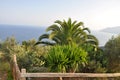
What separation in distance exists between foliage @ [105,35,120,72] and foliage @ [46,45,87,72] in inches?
97.3

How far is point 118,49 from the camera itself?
51.7ft

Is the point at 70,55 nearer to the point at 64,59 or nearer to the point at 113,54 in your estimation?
the point at 64,59

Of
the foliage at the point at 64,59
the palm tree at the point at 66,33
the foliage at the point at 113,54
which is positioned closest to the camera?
the foliage at the point at 64,59

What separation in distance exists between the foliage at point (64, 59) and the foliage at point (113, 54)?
2.47 meters

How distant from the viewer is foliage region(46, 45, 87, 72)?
12.5m

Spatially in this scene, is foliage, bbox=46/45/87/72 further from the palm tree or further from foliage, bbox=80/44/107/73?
the palm tree

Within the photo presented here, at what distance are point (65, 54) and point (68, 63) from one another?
0.44 meters

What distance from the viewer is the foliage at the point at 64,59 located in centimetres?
1248

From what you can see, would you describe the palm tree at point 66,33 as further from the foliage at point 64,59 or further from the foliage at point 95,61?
the foliage at point 64,59

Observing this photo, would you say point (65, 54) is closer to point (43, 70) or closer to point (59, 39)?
point (43, 70)

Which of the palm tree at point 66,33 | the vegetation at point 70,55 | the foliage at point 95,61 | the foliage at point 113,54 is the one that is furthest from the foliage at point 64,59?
the palm tree at point 66,33

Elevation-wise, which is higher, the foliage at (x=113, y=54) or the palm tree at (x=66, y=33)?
the palm tree at (x=66, y=33)

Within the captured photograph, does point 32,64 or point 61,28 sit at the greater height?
point 61,28

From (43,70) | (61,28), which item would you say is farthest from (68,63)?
(61,28)
